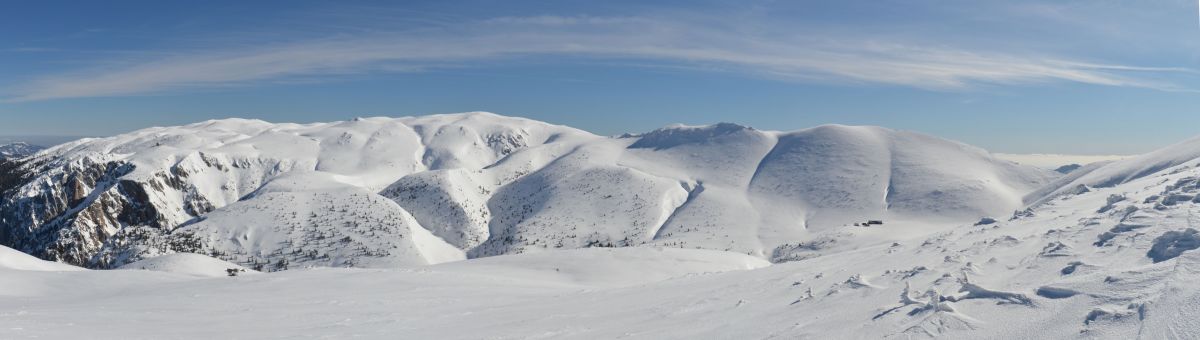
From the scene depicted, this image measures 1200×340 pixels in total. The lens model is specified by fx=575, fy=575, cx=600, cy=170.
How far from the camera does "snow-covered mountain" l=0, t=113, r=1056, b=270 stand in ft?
287

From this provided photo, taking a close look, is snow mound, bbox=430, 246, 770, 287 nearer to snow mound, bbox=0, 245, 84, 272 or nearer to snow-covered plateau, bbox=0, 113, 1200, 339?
snow-covered plateau, bbox=0, 113, 1200, 339

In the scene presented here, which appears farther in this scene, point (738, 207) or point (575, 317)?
point (738, 207)

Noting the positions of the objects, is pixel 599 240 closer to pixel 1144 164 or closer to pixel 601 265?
pixel 601 265

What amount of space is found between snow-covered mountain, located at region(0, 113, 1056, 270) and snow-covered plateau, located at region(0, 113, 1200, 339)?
59 centimetres

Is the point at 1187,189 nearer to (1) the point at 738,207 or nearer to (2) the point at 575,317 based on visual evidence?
(2) the point at 575,317

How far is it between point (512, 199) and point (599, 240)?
105 ft

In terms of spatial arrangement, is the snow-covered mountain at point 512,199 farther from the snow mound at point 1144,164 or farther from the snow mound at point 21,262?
the snow mound at point 21,262

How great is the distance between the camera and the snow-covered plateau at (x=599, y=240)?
8641 mm

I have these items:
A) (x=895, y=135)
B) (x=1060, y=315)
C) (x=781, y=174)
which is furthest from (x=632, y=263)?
(x=895, y=135)

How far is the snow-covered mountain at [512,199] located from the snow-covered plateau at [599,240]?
0.59 metres

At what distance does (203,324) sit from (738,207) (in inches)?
3880

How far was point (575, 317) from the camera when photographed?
1233 centimetres

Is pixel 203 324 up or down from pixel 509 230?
up

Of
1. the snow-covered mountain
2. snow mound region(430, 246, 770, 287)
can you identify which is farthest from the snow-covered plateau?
the snow-covered mountain
